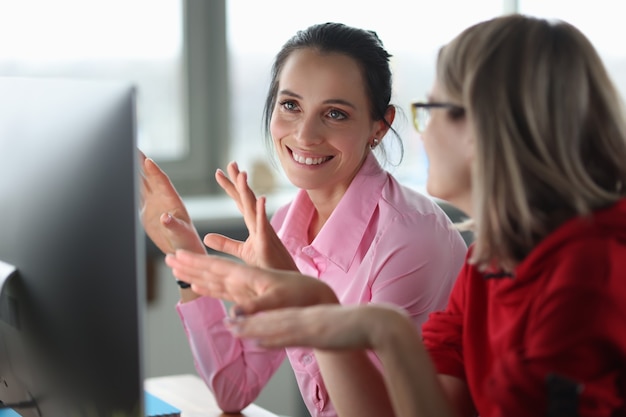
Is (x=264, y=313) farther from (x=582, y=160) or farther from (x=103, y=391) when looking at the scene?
(x=582, y=160)

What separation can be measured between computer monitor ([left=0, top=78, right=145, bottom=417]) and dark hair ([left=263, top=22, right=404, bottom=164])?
84 cm

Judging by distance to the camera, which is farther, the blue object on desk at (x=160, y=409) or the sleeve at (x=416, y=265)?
the sleeve at (x=416, y=265)

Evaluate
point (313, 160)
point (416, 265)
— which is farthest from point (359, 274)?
point (313, 160)

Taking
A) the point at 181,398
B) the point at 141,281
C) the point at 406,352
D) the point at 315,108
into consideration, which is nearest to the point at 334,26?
the point at 315,108

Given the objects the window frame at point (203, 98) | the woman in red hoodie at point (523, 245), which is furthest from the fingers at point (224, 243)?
the window frame at point (203, 98)

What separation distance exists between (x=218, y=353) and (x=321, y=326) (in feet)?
2.23

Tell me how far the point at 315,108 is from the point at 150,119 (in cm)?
153

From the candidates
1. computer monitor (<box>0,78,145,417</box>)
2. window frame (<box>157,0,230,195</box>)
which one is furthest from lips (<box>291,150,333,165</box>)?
window frame (<box>157,0,230,195</box>)

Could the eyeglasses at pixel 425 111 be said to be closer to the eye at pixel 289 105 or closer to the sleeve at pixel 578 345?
the sleeve at pixel 578 345

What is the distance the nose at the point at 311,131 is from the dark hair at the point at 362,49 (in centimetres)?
12

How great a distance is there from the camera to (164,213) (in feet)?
5.16

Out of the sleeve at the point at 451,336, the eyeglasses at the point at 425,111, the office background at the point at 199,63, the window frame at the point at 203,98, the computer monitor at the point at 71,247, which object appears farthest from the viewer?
the window frame at the point at 203,98

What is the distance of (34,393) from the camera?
1.11 metres

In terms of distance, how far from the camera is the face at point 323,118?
5.85 ft
